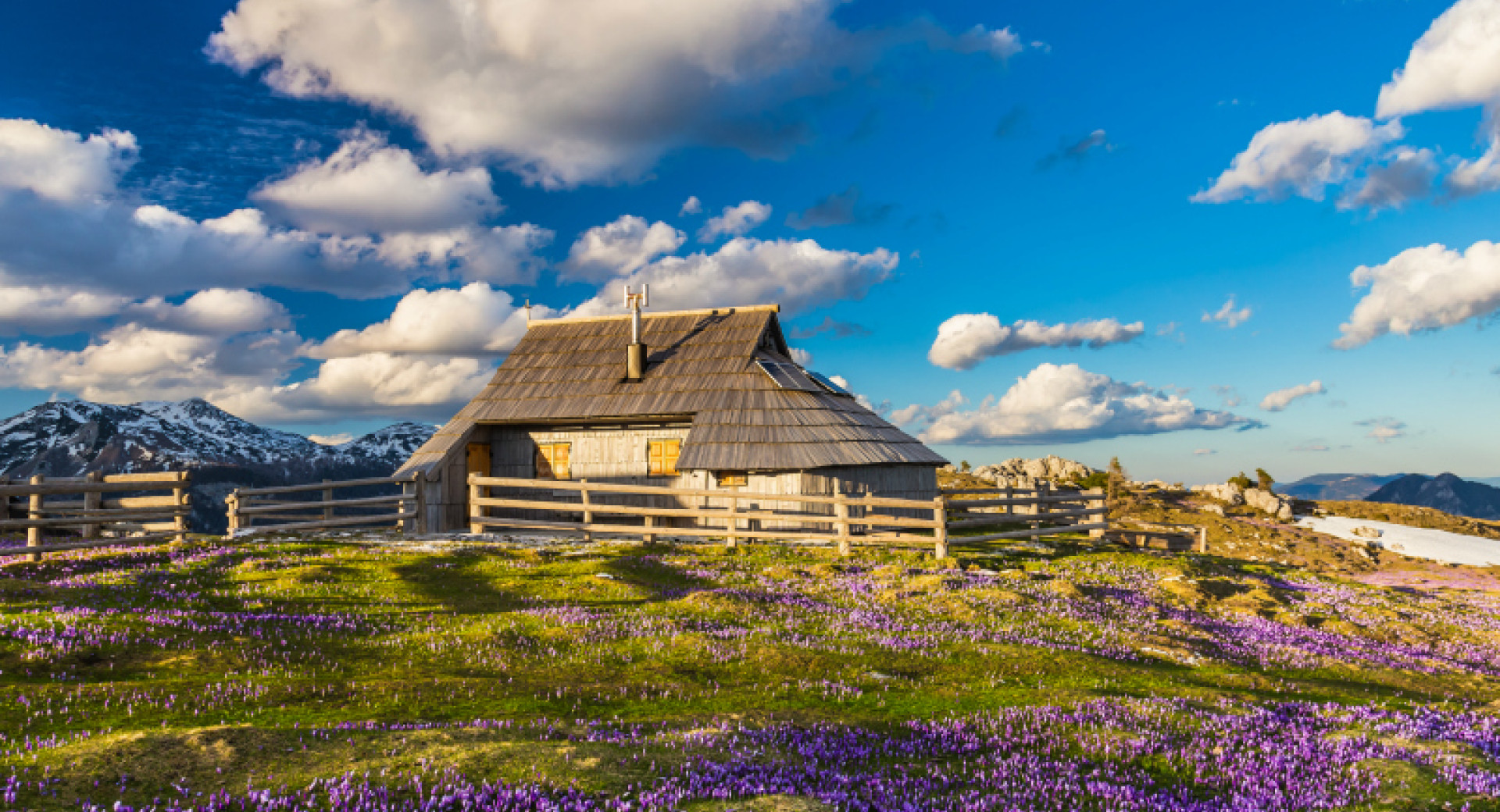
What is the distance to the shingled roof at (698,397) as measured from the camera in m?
25.8

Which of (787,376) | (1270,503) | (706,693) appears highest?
(787,376)

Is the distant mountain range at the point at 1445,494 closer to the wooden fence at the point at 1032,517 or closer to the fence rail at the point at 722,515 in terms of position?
the wooden fence at the point at 1032,517

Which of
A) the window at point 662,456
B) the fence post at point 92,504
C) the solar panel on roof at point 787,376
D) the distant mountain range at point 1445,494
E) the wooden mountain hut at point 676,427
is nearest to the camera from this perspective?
the fence post at point 92,504

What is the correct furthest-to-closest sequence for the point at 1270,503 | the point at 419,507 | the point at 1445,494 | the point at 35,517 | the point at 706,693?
the point at 1445,494 < the point at 1270,503 < the point at 419,507 < the point at 35,517 < the point at 706,693

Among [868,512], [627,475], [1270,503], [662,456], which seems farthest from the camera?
[1270,503]

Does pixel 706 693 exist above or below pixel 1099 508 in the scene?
below

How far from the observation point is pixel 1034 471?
56375mm

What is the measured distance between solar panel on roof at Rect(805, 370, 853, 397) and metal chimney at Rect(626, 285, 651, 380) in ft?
A: 21.7

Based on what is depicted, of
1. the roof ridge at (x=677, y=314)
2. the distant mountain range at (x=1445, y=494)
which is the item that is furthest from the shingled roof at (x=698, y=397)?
the distant mountain range at (x=1445, y=494)

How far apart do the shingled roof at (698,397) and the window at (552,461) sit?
1.06m

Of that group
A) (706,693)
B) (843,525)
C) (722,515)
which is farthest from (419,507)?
(706,693)

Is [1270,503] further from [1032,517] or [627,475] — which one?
[627,475]

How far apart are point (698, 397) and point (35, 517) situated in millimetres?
17933

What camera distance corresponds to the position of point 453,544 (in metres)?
21.4
